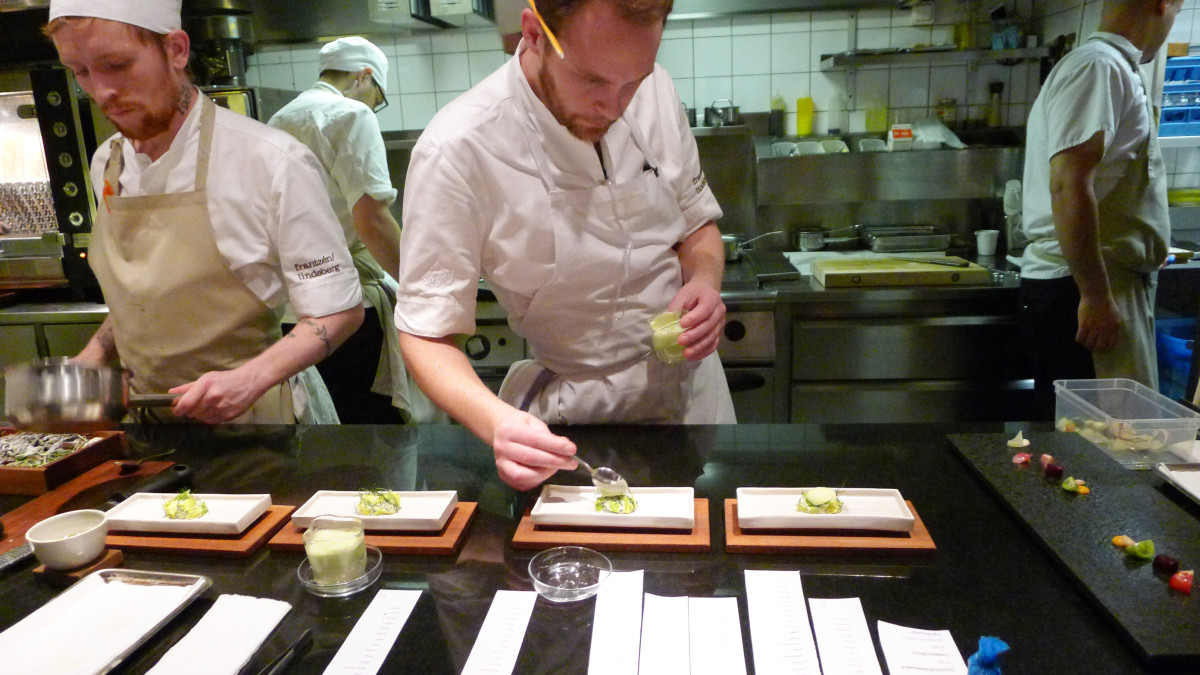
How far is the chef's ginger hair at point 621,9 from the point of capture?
110 centimetres

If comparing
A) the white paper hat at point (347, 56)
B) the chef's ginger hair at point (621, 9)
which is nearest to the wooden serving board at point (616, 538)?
the chef's ginger hair at point (621, 9)

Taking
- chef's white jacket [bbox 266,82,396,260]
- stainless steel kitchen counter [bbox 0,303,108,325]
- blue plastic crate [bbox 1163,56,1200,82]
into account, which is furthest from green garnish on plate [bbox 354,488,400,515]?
blue plastic crate [bbox 1163,56,1200,82]

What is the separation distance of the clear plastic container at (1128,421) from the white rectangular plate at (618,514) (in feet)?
2.50

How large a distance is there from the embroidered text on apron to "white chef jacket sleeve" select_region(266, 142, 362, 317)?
0.14 metres

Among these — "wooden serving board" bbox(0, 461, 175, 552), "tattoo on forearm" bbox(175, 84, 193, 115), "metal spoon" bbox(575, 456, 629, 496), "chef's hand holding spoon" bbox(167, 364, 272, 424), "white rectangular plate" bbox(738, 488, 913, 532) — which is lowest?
"wooden serving board" bbox(0, 461, 175, 552)

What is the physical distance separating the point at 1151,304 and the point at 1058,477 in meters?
1.91

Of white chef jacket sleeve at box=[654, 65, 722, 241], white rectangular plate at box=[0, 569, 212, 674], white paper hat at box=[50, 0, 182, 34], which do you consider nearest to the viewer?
white rectangular plate at box=[0, 569, 212, 674]

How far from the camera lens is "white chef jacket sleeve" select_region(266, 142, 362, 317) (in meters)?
1.76

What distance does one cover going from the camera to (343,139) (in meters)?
2.92

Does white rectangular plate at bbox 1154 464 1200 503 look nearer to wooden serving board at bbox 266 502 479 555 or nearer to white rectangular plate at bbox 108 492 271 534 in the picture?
wooden serving board at bbox 266 502 479 555

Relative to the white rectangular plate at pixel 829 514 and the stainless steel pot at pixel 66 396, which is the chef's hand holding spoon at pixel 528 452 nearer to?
the white rectangular plate at pixel 829 514

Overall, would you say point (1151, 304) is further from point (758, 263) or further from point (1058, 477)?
point (1058, 477)

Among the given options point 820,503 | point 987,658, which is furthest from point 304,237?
point 987,658

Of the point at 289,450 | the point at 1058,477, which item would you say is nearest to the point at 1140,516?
the point at 1058,477
